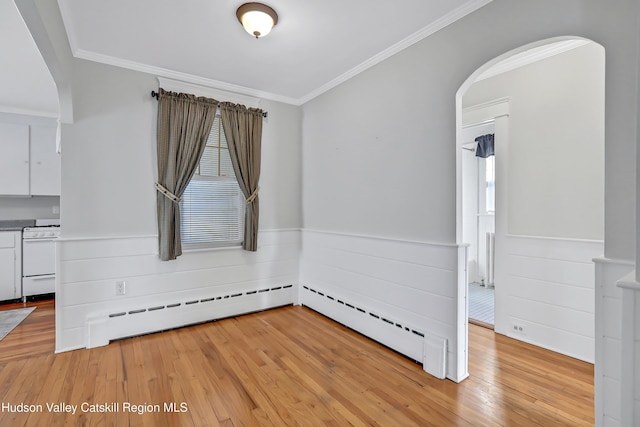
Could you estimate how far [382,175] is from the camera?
9.25 feet

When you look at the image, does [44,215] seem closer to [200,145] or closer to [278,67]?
[200,145]

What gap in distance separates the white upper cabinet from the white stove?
0.68 m

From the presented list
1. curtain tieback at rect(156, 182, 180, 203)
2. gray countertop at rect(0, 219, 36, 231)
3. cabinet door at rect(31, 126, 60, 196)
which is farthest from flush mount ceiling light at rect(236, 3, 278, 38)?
gray countertop at rect(0, 219, 36, 231)

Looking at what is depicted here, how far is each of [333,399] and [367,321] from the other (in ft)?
3.37

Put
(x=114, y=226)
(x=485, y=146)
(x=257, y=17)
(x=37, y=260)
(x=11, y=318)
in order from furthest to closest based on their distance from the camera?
(x=485, y=146), (x=37, y=260), (x=11, y=318), (x=114, y=226), (x=257, y=17)

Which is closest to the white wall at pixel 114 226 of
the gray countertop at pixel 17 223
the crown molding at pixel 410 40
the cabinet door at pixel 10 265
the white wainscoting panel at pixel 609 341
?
the crown molding at pixel 410 40

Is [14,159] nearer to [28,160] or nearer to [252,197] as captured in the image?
[28,160]

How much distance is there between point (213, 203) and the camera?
344 centimetres

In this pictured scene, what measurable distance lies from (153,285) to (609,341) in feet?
11.3

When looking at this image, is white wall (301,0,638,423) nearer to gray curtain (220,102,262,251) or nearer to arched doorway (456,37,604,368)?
arched doorway (456,37,604,368)

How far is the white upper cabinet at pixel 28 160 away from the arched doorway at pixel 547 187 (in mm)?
5435

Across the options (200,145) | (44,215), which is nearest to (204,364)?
(200,145)

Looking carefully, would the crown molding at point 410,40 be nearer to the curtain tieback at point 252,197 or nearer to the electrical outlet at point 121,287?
the curtain tieback at point 252,197

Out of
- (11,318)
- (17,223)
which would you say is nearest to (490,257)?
(11,318)
